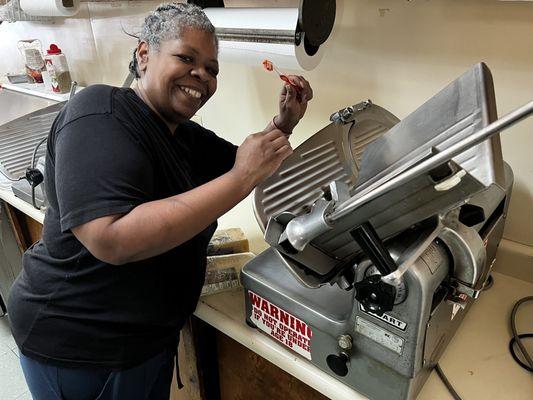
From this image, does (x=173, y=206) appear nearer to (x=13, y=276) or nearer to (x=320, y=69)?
(x=320, y=69)

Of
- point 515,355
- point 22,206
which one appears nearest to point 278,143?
point 515,355

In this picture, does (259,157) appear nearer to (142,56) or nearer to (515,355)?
(142,56)

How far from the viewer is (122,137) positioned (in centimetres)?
71

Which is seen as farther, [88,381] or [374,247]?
[88,381]

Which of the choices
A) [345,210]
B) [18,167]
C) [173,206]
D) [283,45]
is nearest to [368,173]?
[345,210]

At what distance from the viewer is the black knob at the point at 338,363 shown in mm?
761

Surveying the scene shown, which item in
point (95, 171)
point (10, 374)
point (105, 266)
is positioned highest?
point (95, 171)

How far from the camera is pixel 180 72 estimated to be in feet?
2.72

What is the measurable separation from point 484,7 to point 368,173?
67 cm

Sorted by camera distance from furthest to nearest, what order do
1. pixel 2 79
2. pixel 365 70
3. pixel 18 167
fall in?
pixel 2 79 → pixel 18 167 → pixel 365 70

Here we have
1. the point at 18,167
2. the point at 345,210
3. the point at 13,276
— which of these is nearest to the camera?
the point at 345,210

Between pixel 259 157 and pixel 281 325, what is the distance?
381 mm

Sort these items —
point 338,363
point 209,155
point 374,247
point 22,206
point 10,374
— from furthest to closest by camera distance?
1. point 10,374
2. point 22,206
3. point 209,155
4. point 338,363
5. point 374,247

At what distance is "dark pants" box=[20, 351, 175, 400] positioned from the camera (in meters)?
0.94
